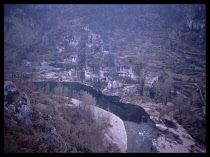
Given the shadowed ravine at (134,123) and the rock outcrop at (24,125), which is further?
the shadowed ravine at (134,123)

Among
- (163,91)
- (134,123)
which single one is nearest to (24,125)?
(134,123)

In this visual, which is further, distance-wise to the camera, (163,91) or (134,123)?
(163,91)

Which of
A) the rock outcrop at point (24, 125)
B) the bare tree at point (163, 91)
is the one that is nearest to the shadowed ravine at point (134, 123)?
the bare tree at point (163, 91)

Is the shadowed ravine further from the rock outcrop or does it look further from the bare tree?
the rock outcrop

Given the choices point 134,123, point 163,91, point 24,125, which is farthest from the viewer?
point 163,91

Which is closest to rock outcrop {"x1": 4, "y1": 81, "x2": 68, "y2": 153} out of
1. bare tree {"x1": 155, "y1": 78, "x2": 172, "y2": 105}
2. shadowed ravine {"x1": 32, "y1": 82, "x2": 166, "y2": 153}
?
shadowed ravine {"x1": 32, "y1": 82, "x2": 166, "y2": 153}

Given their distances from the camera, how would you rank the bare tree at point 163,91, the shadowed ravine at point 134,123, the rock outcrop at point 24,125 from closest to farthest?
the rock outcrop at point 24,125 < the shadowed ravine at point 134,123 < the bare tree at point 163,91

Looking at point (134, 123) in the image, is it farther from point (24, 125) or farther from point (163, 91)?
point (24, 125)

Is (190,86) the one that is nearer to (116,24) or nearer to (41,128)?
(41,128)

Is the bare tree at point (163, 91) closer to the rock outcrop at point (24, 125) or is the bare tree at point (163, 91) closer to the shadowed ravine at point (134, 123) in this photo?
the shadowed ravine at point (134, 123)

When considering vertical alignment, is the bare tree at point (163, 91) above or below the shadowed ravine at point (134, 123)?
above
